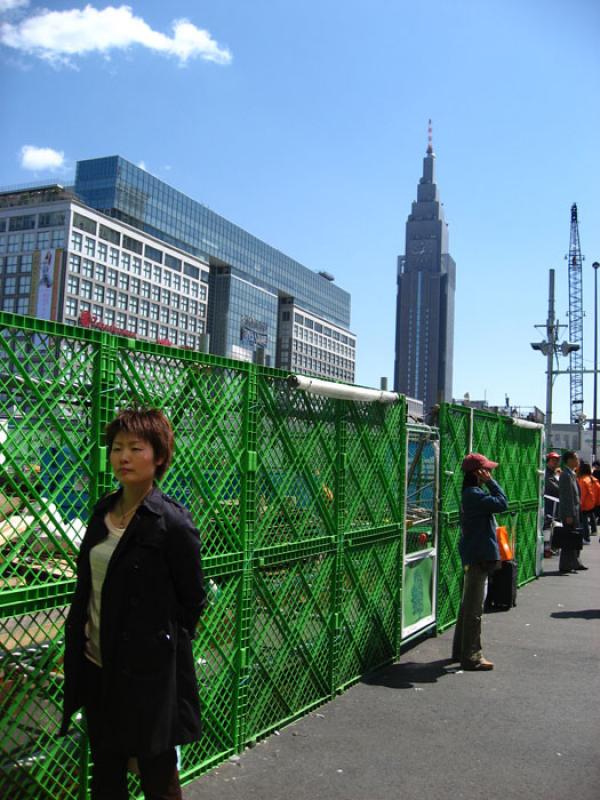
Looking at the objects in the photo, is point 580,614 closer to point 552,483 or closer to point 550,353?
point 552,483

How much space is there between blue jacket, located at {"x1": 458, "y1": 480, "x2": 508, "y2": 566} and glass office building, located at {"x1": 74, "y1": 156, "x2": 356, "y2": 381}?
104m

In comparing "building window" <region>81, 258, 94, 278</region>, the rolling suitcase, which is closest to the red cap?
the rolling suitcase

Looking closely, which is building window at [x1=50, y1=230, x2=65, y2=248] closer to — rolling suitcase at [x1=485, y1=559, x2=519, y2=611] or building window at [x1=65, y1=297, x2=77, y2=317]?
building window at [x1=65, y1=297, x2=77, y2=317]

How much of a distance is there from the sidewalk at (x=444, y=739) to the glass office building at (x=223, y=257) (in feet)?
340

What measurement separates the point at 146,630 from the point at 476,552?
439 centimetres

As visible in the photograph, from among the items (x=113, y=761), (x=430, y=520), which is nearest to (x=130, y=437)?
(x=113, y=761)

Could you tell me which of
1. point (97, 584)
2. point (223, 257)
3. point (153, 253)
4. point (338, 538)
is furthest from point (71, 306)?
point (97, 584)

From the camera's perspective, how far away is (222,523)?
4.40 metres

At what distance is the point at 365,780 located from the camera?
4316mm

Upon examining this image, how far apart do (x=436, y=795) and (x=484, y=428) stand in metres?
6.10

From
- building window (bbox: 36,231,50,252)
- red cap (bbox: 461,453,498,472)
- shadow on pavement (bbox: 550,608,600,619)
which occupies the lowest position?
shadow on pavement (bbox: 550,608,600,619)

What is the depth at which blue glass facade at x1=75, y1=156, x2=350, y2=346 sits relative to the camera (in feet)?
422

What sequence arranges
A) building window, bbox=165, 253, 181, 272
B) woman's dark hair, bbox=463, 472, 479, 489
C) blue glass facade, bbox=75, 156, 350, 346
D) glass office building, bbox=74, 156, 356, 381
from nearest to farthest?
1. woman's dark hair, bbox=463, 472, 479, 489
2. blue glass facade, bbox=75, 156, 350, 346
3. glass office building, bbox=74, 156, 356, 381
4. building window, bbox=165, 253, 181, 272

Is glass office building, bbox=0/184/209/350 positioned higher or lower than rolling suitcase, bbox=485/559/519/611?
higher
